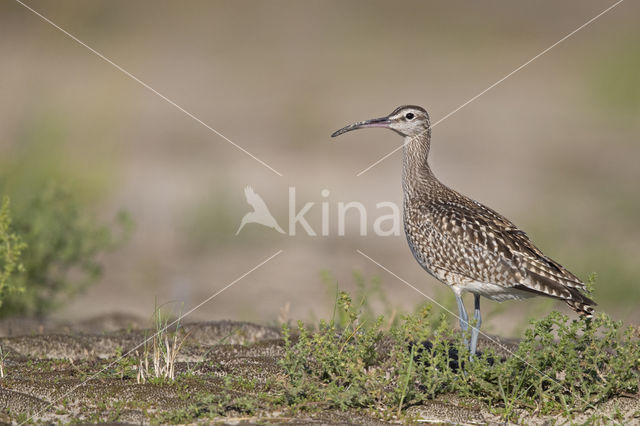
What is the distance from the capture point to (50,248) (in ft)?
29.7

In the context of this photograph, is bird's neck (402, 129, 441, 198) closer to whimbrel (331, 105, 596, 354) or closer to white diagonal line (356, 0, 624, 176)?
whimbrel (331, 105, 596, 354)

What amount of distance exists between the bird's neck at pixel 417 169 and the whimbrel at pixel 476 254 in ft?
0.04

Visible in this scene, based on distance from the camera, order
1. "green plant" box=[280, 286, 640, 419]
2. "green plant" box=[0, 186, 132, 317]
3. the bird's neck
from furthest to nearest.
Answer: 1. "green plant" box=[0, 186, 132, 317]
2. the bird's neck
3. "green plant" box=[280, 286, 640, 419]

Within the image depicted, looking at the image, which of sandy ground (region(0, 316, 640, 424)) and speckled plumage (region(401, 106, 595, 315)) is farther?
speckled plumage (region(401, 106, 595, 315))

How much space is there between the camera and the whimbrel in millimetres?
6418

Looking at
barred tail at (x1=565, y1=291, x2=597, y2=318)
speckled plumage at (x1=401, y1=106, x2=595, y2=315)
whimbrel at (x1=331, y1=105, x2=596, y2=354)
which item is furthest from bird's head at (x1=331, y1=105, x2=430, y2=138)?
barred tail at (x1=565, y1=291, x2=597, y2=318)

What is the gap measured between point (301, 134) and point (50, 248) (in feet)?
25.4

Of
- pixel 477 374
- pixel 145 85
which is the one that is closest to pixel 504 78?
pixel 145 85

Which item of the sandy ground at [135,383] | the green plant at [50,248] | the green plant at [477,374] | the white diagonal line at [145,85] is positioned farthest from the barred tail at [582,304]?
the white diagonal line at [145,85]

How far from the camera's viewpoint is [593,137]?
1680cm

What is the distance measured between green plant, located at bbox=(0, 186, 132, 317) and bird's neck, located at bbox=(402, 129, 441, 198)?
2.83 meters

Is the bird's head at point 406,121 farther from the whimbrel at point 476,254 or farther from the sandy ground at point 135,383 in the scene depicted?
the sandy ground at point 135,383
